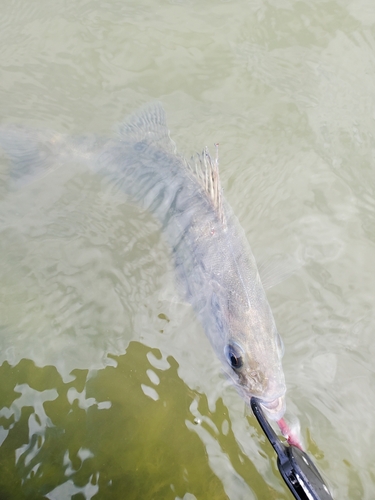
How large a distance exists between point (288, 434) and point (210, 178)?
1.81m

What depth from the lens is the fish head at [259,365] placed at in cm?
267

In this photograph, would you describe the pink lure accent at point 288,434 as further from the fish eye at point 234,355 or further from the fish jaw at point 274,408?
the fish eye at point 234,355

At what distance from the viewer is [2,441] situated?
2.80 metres

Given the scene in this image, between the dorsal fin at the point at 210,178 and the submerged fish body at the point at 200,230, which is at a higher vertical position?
the dorsal fin at the point at 210,178

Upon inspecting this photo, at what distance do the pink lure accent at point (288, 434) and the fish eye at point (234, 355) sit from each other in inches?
15.7

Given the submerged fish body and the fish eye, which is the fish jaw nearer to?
the submerged fish body

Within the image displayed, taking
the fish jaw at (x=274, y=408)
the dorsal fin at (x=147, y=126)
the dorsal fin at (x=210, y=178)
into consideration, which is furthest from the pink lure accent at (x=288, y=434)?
the dorsal fin at (x=147, y=126)

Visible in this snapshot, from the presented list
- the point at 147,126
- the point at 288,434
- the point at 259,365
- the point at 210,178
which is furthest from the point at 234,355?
the point at 147,126

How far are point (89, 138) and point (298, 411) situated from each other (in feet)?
10.1

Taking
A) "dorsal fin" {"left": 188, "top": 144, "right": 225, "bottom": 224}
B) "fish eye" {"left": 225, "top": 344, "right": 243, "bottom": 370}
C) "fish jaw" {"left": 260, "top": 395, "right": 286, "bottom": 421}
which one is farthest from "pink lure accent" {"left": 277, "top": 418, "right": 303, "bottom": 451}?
"dorsal fin" {"left": 188, "top": 144, "right": 225, "bottom": 224}

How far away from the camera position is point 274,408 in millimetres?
2645

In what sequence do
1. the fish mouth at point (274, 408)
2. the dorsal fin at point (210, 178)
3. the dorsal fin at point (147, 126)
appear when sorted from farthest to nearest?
the dorsal fin at point (147, 126)
the dorsal fin at point (210, 178)
the fish mouth at point (274, 408)

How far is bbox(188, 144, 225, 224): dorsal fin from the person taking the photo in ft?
10.8

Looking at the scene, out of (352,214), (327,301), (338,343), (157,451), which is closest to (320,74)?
(352,214)
